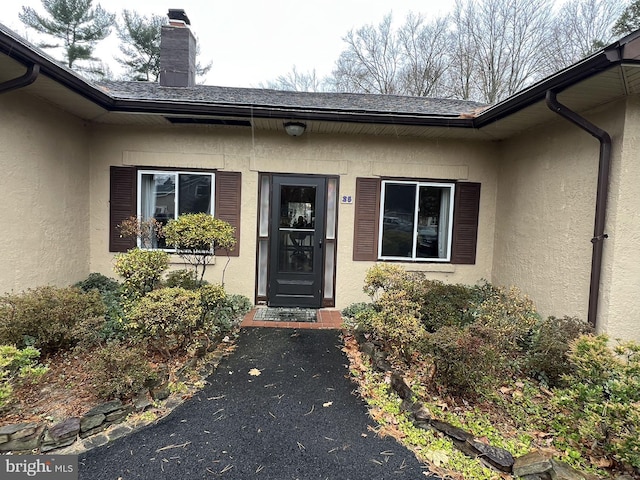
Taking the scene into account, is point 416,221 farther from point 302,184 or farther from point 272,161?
point 272,161

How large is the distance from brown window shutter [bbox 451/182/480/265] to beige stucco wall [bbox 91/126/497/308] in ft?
0.62

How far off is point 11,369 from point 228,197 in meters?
3.57

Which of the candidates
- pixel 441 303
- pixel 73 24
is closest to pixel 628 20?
pixel 441 303

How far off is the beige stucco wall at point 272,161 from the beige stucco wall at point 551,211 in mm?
699

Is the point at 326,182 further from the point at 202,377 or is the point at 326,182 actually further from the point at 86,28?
the point at 86,28

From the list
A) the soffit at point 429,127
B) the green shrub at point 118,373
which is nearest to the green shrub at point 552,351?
the soffit at point 429,127

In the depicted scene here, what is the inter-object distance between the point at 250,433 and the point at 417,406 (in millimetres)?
1348

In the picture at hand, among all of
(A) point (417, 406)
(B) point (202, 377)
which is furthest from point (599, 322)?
(B) point (202, 377)

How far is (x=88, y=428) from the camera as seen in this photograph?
2508 mm

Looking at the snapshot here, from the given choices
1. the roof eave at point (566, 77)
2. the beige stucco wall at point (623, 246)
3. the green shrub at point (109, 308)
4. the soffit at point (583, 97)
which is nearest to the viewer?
the roof eave at point (566, 77)

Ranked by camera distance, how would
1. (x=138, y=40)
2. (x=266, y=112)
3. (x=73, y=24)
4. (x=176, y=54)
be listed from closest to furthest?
(x=266, y=112), (x=176, y=54), (x=73, y=24), (x=138, y=40)

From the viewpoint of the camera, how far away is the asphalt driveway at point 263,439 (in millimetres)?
2225

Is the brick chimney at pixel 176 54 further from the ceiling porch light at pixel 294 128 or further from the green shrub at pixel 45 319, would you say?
the green shrub at pixel 45 319

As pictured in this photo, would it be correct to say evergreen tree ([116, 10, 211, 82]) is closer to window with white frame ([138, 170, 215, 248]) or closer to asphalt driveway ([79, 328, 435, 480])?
window with white frame ([138, 170, 215, 248])
